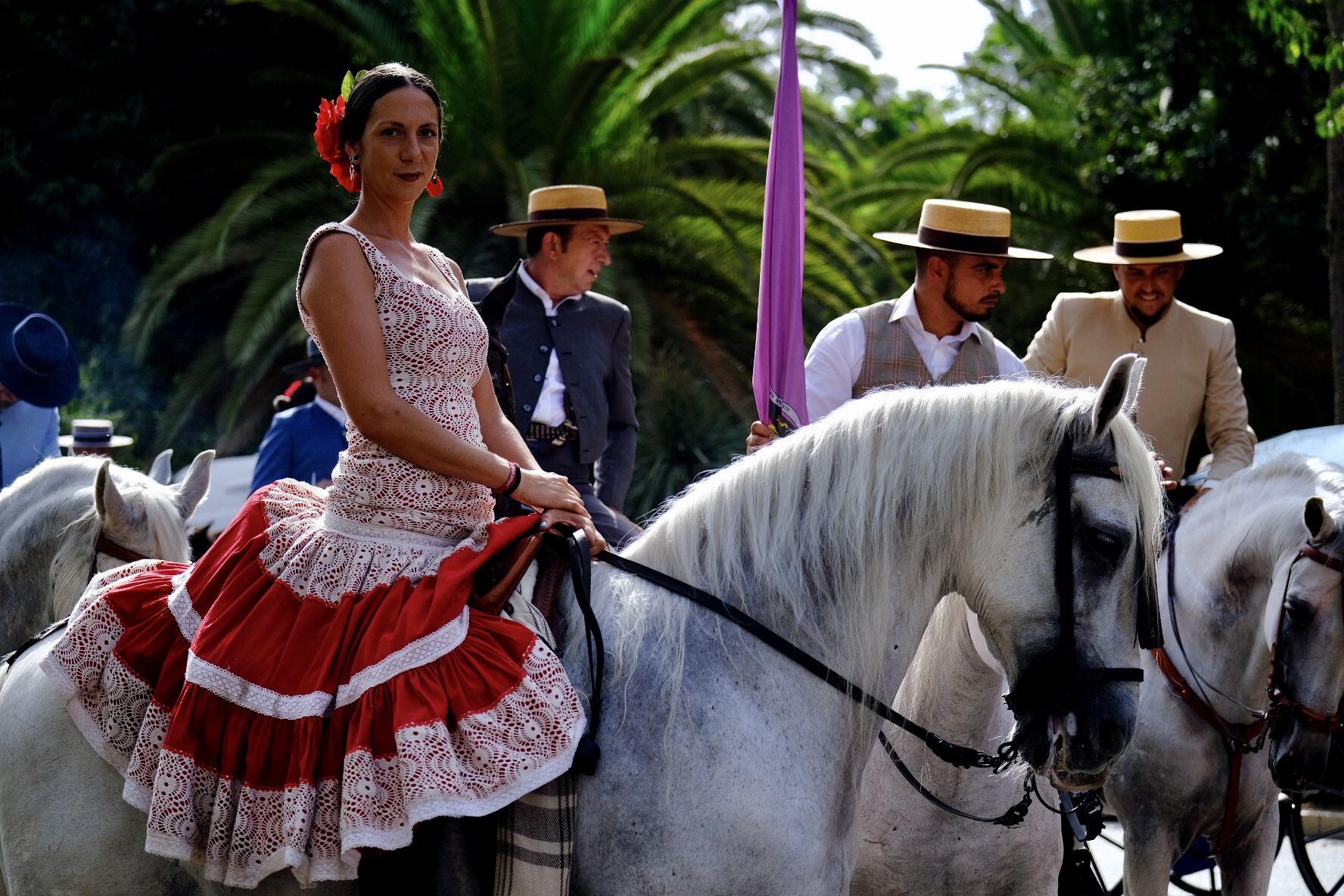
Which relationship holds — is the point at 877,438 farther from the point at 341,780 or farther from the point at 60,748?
the point at 60,748

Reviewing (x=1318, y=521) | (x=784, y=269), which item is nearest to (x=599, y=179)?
(x=784, y=269)

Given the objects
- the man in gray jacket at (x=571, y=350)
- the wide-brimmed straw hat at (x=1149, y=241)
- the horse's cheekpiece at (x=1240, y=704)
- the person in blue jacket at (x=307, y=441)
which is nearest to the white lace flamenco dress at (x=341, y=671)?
the horse's cheekpiece at (x=1240, y=704)

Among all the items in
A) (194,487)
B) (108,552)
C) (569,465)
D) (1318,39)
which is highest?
(1318,39)

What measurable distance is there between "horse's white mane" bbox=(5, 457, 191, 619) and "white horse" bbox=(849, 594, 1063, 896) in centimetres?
207

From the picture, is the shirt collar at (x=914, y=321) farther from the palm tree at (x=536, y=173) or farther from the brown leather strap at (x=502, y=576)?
the palm tree at (x=536, y=173)

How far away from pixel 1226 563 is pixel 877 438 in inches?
84.5

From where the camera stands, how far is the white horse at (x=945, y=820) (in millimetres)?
3504

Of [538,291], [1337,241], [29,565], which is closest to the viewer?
[29,565]

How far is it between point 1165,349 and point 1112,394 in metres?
3.02

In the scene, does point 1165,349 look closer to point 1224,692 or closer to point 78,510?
point 1224,692

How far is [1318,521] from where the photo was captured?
4.22 metres

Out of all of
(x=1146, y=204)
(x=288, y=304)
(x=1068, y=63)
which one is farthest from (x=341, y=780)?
(x=1068, y=63)

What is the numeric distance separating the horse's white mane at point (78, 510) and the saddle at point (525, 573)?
1.52 m

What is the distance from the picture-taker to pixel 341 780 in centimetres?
277
